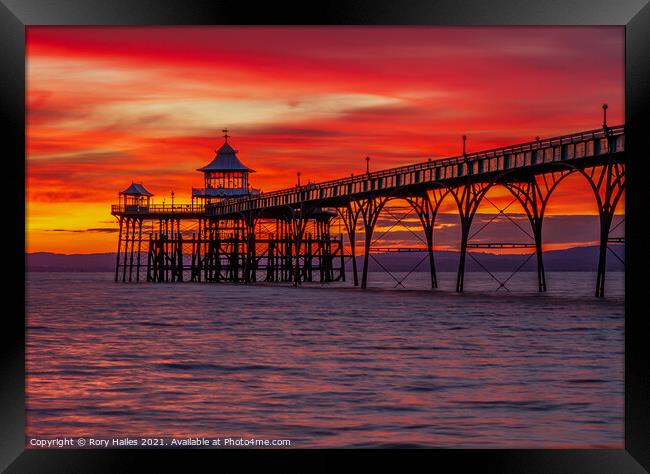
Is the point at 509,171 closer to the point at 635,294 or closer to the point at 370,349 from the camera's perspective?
the point at 370,349

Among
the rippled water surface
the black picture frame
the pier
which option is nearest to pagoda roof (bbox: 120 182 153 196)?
the pier

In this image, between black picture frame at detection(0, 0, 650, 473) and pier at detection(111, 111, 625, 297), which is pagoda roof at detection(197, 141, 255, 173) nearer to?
pier at detection(111, 111, 625, 297)

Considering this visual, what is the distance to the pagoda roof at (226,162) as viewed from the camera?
126m

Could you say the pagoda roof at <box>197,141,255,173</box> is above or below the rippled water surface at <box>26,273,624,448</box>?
above

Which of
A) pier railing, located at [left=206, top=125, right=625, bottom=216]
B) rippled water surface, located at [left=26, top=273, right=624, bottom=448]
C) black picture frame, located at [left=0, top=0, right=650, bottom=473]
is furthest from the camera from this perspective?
pier railing, located at [left=206, top=125, right=625, bottom=216]

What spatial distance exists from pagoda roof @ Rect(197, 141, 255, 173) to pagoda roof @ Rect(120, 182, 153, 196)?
7.61 metres

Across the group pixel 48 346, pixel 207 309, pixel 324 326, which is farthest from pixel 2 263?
pixel 207 309

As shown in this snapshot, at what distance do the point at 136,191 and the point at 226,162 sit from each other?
38.2 feet

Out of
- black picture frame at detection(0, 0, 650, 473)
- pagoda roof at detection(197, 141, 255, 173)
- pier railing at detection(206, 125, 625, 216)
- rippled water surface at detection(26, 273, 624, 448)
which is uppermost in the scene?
pagoda roof at detection(197, 141, 255, 173)

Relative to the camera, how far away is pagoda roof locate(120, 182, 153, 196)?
411ft
